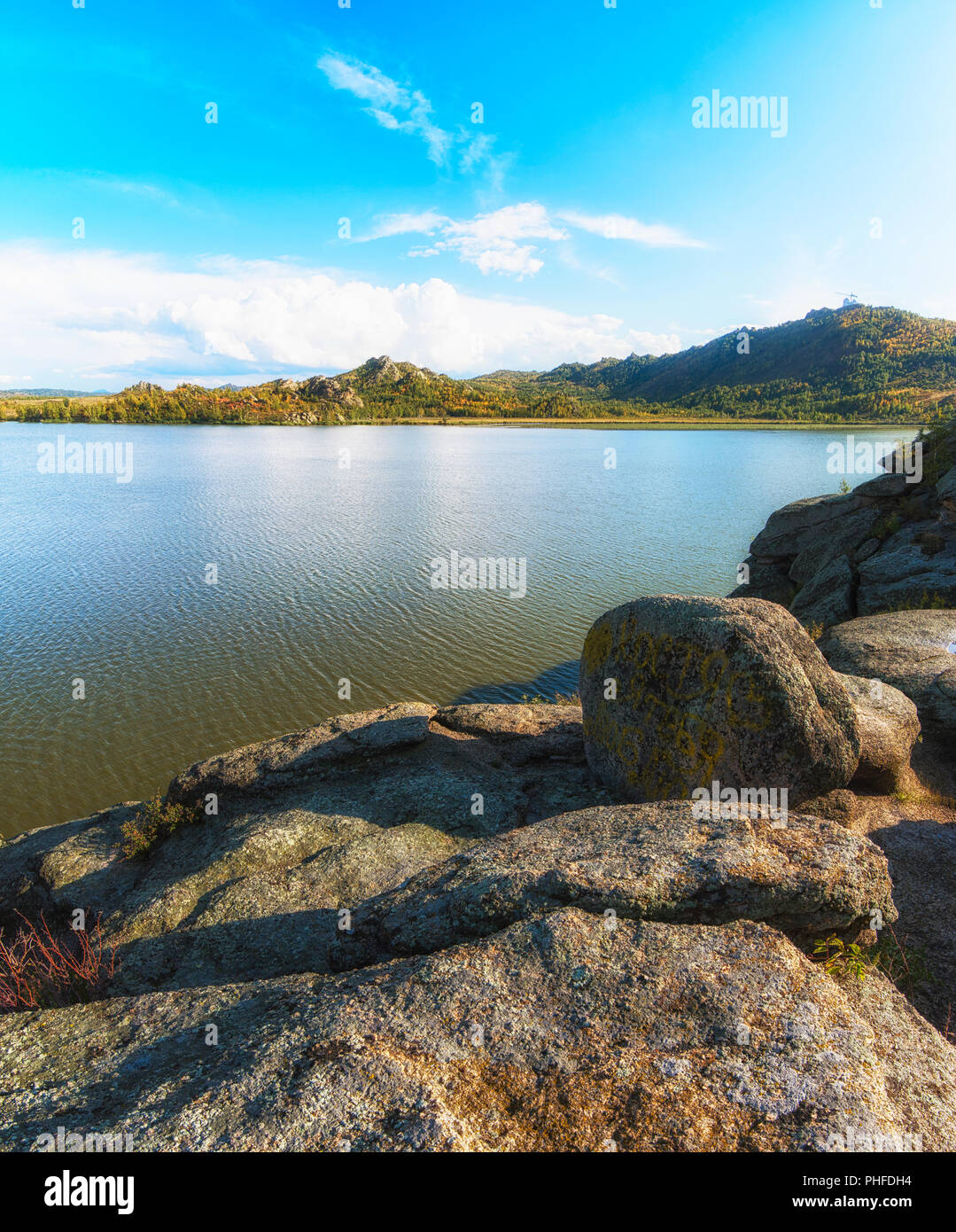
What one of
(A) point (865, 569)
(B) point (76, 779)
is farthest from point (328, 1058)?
(A) point (865, 569)

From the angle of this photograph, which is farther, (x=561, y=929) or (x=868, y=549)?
(x=868, y=549)

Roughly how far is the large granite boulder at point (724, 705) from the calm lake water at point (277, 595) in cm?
1229

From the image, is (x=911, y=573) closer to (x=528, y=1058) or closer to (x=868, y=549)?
(x=868, y=549)

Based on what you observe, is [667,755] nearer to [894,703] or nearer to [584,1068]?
[894,703]

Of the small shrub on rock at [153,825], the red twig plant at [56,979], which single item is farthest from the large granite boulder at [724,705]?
the small shrub on rock at [153,825]

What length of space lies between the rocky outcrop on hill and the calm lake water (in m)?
4.37

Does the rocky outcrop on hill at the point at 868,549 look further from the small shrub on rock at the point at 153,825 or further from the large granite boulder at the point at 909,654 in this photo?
the small shrub on rock at the point at 153,825

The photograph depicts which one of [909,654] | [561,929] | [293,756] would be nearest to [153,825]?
[293,756]

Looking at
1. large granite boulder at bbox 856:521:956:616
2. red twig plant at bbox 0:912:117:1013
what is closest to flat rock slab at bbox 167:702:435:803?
red twig plant at bbox 0:912:117:1013

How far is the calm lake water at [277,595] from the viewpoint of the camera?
20.9 metres

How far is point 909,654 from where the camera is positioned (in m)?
15.2

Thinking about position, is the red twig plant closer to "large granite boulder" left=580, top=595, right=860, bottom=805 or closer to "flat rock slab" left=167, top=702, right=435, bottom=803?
"flat rock slab" left=167, top=702, right=435, bottom=803

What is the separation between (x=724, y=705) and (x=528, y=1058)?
6.86 metres
